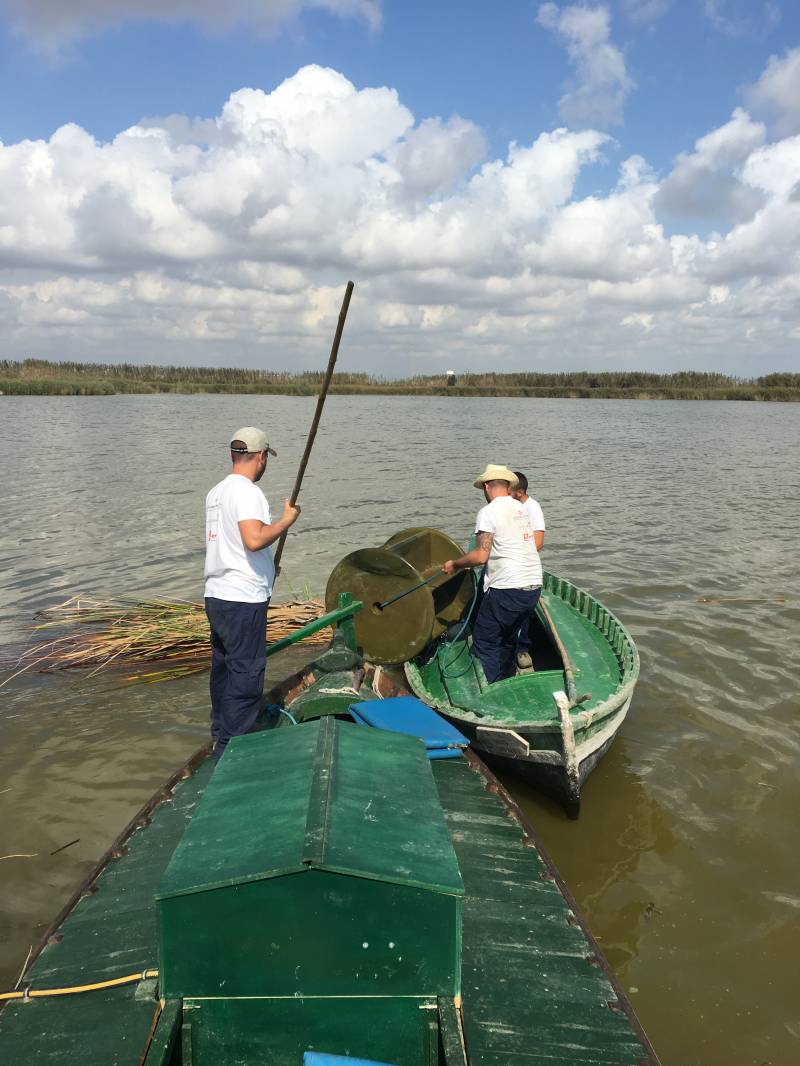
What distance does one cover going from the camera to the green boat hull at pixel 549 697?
566 cm

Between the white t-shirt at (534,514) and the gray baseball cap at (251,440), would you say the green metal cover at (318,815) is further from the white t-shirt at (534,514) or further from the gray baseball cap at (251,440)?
the white t-shirt at (534,514)

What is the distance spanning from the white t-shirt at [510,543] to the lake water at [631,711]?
205cm

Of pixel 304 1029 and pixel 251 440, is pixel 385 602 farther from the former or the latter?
pixel 304 1029

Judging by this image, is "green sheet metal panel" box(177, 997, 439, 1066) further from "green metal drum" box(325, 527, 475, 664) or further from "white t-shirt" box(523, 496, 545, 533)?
"white t-shirt" box(523, 496, 545, 533)

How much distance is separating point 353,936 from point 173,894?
0.66m

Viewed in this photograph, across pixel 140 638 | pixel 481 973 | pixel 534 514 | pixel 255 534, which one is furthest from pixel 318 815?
pixel 140 638

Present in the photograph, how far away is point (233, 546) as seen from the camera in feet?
16.2

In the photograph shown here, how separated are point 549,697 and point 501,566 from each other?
1.43 metres

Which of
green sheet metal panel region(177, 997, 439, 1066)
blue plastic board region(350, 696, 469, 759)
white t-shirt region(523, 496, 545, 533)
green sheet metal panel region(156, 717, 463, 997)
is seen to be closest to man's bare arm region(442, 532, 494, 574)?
white t-shirt region(523, 496, 545, 533)

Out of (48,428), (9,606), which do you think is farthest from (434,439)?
(9,606)

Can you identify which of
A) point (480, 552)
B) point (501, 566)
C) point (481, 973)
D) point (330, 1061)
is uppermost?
point (480, 552)

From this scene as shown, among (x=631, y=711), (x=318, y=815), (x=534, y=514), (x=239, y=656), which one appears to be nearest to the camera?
(x=318, y=815)

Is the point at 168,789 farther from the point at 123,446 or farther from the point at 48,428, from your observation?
the point at 48,428

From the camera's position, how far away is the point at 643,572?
45.3ft
